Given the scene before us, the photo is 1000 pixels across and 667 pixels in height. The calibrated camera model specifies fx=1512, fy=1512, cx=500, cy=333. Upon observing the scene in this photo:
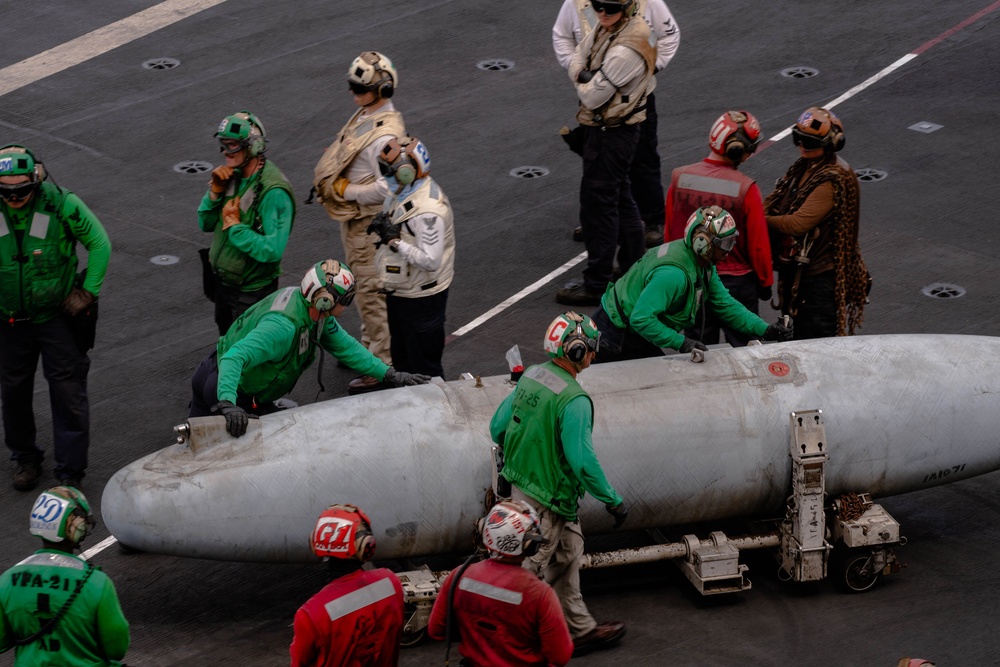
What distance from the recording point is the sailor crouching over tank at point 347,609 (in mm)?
6383

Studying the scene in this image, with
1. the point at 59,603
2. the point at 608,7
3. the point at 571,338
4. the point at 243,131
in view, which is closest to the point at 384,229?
the point at 243,131

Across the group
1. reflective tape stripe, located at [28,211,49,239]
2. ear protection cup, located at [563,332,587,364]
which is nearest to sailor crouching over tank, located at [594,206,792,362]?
ear protection cup, located at [563,332,587,364]

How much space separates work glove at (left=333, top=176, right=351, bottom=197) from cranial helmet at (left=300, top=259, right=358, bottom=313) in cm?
204

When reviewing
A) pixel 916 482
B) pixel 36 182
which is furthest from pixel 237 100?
pixel 916 482

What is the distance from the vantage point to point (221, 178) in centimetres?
971

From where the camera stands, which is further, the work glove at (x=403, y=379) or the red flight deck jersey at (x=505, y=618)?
the work glove at (x=403, y=379)

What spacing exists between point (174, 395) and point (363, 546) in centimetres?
459

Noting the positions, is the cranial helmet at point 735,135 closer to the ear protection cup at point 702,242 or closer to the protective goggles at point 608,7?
the ear protection cup at point 702,242

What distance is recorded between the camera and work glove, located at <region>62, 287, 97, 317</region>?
30.6 feet

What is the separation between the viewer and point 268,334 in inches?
334

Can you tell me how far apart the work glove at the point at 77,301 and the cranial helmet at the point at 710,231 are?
3.71 meters

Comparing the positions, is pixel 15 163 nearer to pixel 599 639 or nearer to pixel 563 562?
pixel 563 562

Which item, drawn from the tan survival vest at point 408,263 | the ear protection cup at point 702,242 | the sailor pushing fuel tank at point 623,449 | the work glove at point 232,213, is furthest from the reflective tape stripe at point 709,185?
the work glove at point 232,213

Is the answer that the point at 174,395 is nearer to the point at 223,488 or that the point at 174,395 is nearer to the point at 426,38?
the point at 223,488
